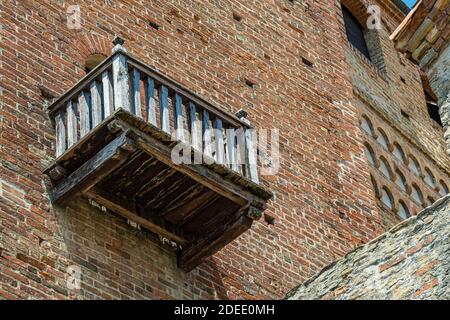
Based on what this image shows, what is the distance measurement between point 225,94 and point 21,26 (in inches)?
117

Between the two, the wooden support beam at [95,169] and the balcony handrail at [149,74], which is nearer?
the wooden support beam at [95,169]

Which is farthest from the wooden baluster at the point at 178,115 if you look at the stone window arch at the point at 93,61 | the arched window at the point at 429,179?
the arched window at the point at 429,179

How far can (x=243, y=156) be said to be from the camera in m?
14.2

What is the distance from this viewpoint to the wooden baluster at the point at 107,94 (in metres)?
13.3

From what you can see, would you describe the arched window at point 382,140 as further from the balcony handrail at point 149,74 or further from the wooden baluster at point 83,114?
the wooden baluster at point 83,114

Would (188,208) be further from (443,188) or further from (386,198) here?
(443,188)

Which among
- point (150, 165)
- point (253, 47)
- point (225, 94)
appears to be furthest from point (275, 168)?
point (150, 165)

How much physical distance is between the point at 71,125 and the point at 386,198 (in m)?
6.57

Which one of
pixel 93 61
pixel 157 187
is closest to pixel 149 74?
pixel 157 187

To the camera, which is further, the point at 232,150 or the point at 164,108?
the point at 232,150

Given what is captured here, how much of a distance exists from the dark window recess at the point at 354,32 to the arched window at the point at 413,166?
2.33 m

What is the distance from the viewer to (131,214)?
45.2 feet

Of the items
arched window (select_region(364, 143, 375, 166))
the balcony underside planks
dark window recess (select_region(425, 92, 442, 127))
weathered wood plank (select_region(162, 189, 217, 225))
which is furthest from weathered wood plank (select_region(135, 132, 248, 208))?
dark window recess (select_region(425, 92, 442, 127))

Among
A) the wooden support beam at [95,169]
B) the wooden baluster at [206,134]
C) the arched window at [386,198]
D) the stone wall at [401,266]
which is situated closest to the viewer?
the stone wall at [401,266]
